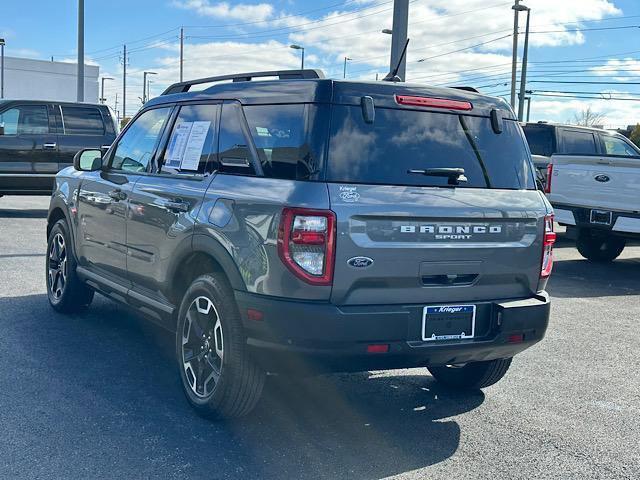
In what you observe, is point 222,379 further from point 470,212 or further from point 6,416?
point 470,212

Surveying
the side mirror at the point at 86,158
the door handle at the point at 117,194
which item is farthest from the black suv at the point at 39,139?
the door handle at the point at 117,194

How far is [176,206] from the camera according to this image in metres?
4.64

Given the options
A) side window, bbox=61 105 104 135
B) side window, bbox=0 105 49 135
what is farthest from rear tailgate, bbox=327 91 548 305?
side window, bbox=0 105 49 135

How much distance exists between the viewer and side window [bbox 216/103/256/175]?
428 centimetres

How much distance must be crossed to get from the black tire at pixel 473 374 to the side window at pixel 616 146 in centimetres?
966

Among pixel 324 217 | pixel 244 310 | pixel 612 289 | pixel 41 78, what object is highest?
pixel 41 78

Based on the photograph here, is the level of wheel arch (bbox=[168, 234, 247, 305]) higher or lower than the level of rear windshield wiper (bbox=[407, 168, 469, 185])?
lower

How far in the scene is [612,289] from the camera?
9555 mm

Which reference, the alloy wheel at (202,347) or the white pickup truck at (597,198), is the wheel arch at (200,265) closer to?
the alloy wheel at (202,347)

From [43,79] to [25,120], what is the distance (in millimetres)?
81849

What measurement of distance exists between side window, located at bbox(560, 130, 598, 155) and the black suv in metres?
8.59

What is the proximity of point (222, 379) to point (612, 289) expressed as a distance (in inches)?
270

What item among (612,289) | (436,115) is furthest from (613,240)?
(436,115)

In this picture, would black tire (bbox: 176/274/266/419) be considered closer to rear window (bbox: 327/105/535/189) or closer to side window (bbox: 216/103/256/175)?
side window (bbox: 216/103/256/175)
